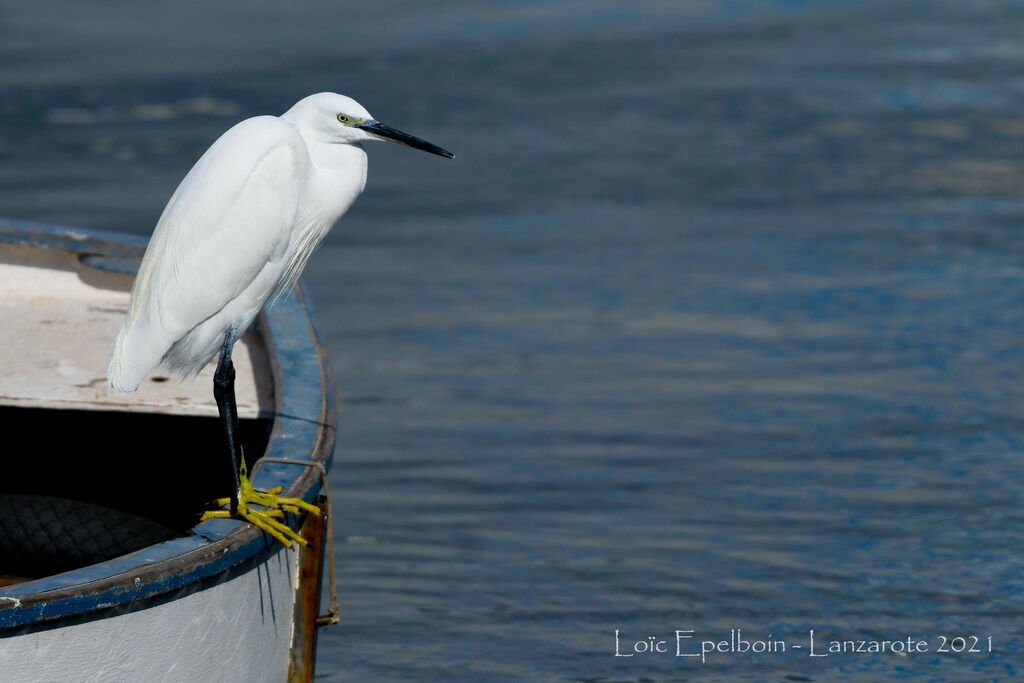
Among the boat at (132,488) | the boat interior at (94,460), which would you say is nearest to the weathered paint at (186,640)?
the boat at (132,488)

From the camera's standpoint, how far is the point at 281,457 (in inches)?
169

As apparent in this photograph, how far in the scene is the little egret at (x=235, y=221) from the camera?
418 centimetres

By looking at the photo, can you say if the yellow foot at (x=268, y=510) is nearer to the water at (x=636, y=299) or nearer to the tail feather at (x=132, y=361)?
the tail feather at (x=132, y=361)

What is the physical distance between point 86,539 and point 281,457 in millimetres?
1409

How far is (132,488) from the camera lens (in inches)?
209

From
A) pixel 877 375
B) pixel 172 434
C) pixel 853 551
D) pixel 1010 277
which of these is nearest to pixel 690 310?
pixel 877 375

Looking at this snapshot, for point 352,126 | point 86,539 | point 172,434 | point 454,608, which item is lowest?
point 454,608

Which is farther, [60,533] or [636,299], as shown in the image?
[636,299]

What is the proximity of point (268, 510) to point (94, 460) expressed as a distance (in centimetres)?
155

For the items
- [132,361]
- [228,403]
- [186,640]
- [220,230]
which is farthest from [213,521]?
[220,230]

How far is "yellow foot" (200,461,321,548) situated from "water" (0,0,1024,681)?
4.89 feet

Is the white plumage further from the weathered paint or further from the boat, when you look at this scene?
the weathered paint

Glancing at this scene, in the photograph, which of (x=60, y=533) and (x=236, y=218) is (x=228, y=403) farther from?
(x=60, y=533)

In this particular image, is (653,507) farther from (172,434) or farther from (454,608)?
(172,434)
